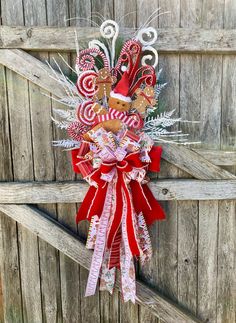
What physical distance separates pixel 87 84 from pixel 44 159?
0.44m

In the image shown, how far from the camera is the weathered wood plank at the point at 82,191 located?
1729mm

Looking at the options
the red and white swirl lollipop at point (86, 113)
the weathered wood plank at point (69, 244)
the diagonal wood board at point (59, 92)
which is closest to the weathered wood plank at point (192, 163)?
the diagonal wood board at point (59, 92)

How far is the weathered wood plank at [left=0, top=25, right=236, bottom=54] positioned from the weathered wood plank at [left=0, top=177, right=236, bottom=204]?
0.61 m

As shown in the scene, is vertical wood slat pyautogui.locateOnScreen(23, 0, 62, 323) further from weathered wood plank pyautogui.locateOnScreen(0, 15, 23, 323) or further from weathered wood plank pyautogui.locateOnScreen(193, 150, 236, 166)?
weathered wood plank pyautogui.locateOnScreen(193, 150, 236, 166)

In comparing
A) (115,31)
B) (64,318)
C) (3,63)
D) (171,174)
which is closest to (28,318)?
(64,318)

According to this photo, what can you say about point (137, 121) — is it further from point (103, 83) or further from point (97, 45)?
point (97, 45)

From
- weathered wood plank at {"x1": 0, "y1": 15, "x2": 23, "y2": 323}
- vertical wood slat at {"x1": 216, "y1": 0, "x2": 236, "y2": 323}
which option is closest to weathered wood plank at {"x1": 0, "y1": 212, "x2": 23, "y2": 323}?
weathered wood plank at {"x1": 0, "y1": 15, "x2": 23, "y2": 323}

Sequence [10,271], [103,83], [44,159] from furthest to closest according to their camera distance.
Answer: [10,271]
[44,159]
[103,83]

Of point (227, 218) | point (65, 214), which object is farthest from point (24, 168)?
point (227, 218)

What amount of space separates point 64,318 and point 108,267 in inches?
17.3

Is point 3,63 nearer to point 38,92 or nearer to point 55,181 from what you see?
point 38,92

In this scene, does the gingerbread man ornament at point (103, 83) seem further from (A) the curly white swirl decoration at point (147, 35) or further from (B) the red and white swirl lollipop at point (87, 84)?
(A) the curly white swirl decoration at point (147, 35)

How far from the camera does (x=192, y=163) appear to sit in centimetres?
171

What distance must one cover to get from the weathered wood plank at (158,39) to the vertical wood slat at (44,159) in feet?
0.18
